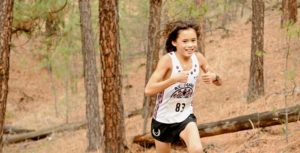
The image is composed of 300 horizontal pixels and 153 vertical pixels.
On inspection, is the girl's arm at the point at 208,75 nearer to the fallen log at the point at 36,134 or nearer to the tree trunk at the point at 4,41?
the tree trunk at the point at 4,41

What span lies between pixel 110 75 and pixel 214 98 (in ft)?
41.4

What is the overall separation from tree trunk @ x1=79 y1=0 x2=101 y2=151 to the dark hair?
26.9 ft

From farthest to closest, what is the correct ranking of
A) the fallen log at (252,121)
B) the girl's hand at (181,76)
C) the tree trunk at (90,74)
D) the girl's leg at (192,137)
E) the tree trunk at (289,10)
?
1. the tree trunk at (289,10)
2. the tree trunk at (90,74)
3. the fallen log at (252,121)
4. the girl's leg at (192,137)
5. the girl's hand at (181,76)

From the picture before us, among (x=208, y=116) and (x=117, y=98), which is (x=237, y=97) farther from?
(x=117, y=98)

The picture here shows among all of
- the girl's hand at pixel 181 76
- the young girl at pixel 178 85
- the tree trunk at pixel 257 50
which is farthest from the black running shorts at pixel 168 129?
the tree trunk at pixel 257 50

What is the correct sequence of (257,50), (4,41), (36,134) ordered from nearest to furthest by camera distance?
(4,41) < (257,50) < (36,134)

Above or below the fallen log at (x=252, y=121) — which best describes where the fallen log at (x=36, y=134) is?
below

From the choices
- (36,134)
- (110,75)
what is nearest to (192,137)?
(110,75)

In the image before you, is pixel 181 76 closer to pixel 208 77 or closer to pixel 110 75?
pixel 208 77

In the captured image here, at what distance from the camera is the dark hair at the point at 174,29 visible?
5.00m

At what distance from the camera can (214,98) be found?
63.6 ft

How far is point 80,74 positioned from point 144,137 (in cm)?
3198

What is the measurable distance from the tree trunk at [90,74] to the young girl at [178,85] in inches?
319

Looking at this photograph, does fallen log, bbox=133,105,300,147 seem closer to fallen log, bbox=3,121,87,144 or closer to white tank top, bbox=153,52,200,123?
white tank top, bbox=153,52,200,123
